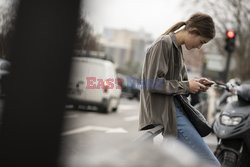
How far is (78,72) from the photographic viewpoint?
3.49 ft

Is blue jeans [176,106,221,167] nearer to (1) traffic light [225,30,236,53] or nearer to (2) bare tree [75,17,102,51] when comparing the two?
(2) bare tree [75,17,102,51]

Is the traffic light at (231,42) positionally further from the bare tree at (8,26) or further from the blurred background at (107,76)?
the bare tree at (8,26)

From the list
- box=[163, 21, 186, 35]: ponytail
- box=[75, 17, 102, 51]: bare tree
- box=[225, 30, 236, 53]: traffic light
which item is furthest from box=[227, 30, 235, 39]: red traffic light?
box=[163, 21, 186, 35]: ponytail

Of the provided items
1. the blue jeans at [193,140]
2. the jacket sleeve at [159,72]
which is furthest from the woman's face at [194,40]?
the blue jeans at [193,140]

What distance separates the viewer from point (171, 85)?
101 inches

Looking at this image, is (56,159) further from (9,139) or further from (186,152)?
(186,152)

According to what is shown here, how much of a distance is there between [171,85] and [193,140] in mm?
352

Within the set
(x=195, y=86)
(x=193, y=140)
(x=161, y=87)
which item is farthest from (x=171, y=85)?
(x=193, y=140)

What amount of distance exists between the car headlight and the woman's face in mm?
1397

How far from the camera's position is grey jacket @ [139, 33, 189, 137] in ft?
8.31

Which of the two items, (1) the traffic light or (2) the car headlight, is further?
(1) the traffic light

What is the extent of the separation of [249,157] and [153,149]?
299 cm

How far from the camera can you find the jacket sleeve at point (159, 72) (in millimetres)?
2523

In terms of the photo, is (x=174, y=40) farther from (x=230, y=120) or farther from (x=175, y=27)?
(x=230, y=120)
